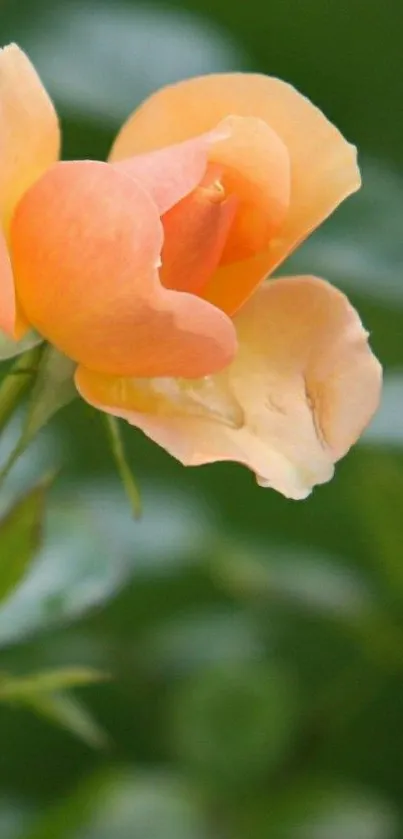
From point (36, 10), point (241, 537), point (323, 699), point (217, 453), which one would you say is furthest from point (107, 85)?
point (217, 453)

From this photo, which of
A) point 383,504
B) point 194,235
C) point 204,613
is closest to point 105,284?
point 194,235

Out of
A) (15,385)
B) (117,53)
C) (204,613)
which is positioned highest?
(15,385)

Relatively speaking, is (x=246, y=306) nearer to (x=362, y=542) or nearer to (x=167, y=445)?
(x=167, y=445)

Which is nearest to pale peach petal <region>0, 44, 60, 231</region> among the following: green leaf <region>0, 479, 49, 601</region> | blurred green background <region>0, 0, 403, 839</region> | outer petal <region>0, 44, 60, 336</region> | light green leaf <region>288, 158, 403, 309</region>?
outer petal <region>0, 44, 60, 336</region>

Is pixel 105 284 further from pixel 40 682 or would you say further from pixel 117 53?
pixel 117 53

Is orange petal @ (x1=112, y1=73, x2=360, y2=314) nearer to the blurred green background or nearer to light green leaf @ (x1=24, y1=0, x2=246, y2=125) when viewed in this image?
the blurred green background

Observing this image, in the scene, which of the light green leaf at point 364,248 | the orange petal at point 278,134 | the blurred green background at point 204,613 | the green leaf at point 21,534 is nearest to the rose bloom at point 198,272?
the orange petal at point 278,134
